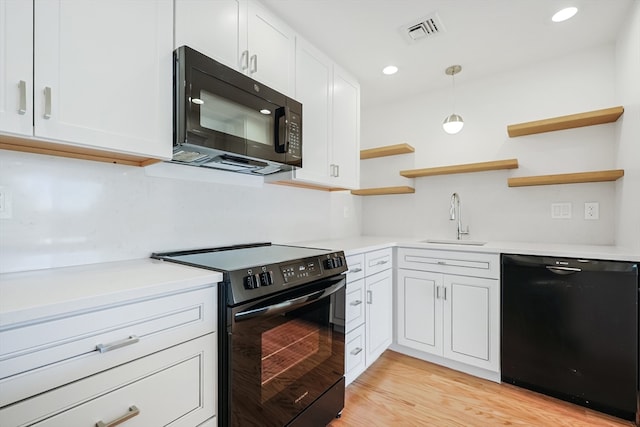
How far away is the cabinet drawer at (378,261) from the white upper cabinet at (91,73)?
1483 millimetres

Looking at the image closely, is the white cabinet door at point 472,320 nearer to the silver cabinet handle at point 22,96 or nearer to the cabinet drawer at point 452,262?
the cabinet drawer at point 452,262

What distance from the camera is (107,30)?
1.10m

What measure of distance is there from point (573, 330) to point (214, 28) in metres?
2.69

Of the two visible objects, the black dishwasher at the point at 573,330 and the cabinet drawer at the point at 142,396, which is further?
the black dishwasher at the point at 573,330

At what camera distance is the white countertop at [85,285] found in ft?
2.39

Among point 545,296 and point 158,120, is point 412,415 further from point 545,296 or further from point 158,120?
point 158,120

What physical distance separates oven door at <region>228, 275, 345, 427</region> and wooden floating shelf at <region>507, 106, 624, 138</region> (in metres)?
1.97

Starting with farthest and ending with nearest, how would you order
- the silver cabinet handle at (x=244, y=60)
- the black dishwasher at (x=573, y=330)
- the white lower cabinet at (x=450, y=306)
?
the white lower cabinet at (x=450, y=306) < the black dishwasher at (x=573, y=330) < the silver cabinet handle at (x=244, y=60)

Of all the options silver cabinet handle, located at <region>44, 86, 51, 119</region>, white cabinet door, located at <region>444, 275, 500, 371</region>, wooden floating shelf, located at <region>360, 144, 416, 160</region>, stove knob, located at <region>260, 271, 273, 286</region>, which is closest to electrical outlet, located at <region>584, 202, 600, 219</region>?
white cabinet door, located at <region>444, 275, 500, 371</region>

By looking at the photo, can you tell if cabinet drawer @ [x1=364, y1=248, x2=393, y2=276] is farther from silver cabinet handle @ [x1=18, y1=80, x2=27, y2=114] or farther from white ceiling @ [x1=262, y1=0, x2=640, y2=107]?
silver cabinet handle @ [x1=18, y1=80, x2=27, y2=114]

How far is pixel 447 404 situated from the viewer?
74.5 inches

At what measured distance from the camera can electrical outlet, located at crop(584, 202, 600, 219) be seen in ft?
7.33

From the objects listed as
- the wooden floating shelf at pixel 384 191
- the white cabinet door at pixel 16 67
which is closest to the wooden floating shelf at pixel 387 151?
the wooden floating shelf at pixel 384 191

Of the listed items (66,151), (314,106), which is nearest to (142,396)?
(66,151)
